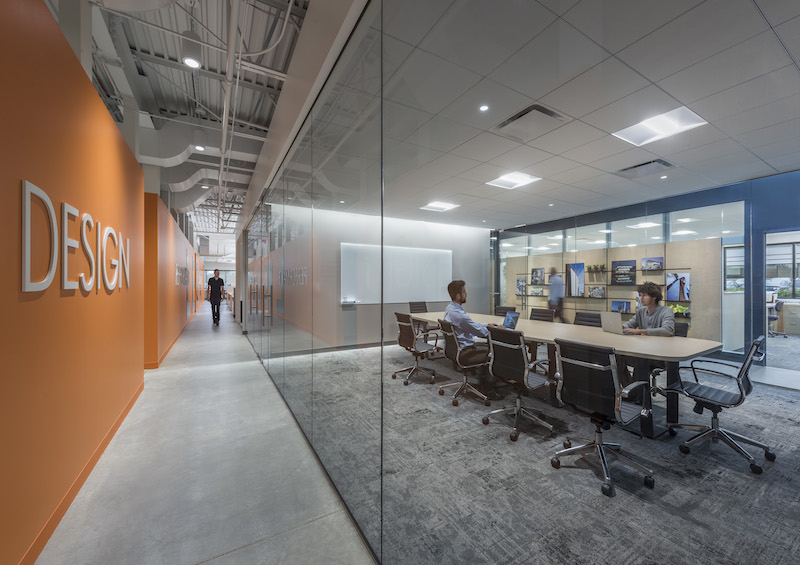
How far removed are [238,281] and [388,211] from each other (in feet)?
41.1

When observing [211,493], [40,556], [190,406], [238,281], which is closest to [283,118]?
[190,406]

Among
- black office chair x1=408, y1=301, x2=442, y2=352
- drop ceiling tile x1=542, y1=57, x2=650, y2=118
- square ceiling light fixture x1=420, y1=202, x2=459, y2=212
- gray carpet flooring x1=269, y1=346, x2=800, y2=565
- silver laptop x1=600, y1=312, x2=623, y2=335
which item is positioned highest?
drop ceiling tile x1=542, y1=57, x2=650, y2=118

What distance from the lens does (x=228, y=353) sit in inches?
290

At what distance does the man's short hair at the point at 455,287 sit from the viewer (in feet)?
4.57

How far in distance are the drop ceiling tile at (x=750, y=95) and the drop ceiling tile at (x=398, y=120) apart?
6.63ft

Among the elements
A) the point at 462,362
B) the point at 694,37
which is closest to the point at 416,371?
the point at 462,362

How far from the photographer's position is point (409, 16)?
2.00 meters

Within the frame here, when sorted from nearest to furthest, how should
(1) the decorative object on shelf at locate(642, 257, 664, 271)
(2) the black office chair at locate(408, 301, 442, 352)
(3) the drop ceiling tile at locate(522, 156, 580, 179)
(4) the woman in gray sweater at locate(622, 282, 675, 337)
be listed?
(2) the black office chair at locate(408, 301, 442, 352) → (4) the woman in gray sweater at locate(622, 282, 675, 337) → (3) the drop ceiling tile at locate(522, 156, 580, 179) → (1) the decorative object on shelf at locate(642, 257, 664, 271)

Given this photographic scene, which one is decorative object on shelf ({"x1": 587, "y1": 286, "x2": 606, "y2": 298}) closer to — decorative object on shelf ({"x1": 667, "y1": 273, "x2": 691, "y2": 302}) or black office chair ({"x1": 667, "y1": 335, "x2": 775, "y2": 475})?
black office chair ({"x1": 667, "y1": 335, "x2": 775, "y2": 475})

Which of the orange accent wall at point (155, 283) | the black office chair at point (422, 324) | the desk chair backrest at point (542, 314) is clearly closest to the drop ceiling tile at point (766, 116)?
the desk chair backrest at point (542, 314)

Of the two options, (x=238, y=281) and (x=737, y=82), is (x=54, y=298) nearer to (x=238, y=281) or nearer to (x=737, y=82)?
(x=737, y=82)

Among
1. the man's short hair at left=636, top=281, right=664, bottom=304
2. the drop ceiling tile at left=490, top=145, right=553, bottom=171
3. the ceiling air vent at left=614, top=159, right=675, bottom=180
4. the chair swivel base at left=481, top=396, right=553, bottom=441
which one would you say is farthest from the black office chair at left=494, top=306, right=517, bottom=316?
the ceiling air vent at left=614, top=159, right=675, bottom=180

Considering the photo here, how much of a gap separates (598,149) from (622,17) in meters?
2.10

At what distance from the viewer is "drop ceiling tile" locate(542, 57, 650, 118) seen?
266 cm
